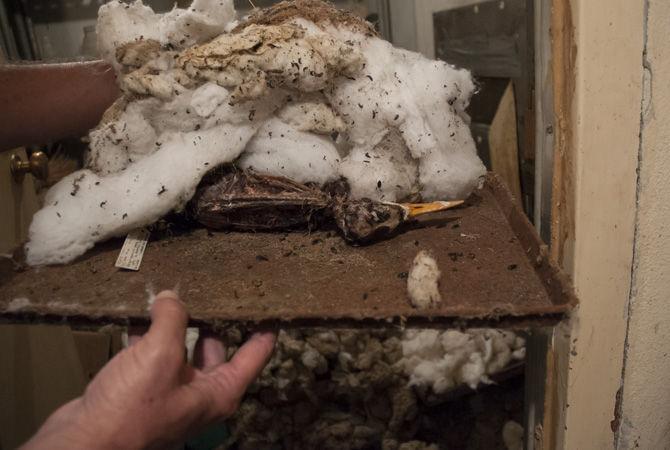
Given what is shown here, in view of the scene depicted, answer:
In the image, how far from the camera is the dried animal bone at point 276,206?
641 mm

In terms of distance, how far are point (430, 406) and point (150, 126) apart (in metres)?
0.94

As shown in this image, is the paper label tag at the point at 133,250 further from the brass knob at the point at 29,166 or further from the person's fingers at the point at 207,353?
the brass knob at the point at 29,166

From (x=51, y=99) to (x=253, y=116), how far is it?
31cm

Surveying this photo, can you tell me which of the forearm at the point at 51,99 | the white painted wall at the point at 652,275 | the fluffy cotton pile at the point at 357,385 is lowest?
the fluffy cotton pile at the point at 357,385

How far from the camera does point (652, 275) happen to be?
653 mm

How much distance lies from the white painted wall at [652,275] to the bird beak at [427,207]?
240 millimetres

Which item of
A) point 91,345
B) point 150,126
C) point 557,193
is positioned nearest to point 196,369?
point 150,126

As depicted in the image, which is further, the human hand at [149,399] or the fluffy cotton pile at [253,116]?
the fluffy cotton pile at [253,116]

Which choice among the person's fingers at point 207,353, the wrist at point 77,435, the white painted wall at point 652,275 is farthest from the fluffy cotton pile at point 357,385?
the wrist at point 77,435

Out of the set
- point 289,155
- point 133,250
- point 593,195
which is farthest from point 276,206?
point 593,195

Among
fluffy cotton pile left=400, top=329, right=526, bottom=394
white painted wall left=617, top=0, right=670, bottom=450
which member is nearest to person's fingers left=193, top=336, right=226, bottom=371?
white painted wall left=617, top=0, right=670, bottom=450

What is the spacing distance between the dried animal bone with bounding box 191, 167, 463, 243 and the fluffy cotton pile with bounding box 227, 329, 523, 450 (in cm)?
55

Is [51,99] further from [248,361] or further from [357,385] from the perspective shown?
[357,385]

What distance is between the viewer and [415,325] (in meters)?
0.49
